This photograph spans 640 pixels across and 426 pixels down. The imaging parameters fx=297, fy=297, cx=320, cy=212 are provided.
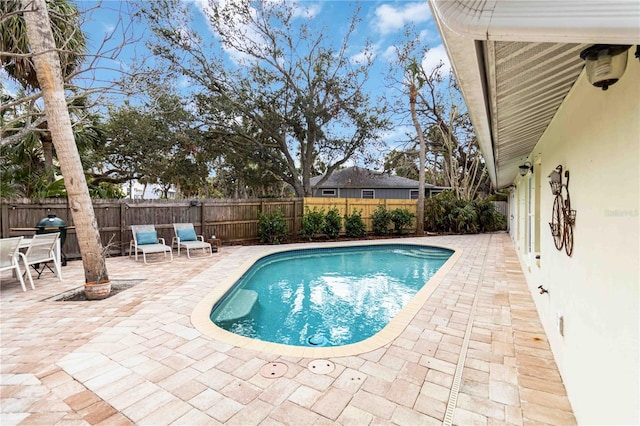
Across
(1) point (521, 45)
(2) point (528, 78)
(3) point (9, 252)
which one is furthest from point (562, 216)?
(3) point (9, 252)

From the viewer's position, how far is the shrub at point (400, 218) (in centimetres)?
1542

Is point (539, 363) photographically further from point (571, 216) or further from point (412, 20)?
point (412, 20)

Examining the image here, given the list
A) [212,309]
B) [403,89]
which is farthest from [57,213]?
[403,89]

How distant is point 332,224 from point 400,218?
3906 mm

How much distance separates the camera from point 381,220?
15258 millimetres

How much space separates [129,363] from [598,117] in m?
4.66

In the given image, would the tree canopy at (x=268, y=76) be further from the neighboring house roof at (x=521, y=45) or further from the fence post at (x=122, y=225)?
the neighboring house roof at (x=521, y=45)

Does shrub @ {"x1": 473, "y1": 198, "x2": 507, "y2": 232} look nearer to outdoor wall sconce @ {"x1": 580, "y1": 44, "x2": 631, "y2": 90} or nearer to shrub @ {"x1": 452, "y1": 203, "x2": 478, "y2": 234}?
shrub @ {"x1": 452, "y1": 203, "x2": 478, "y2": 234}

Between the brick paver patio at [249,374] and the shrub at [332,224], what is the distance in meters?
9.15

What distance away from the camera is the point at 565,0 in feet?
3.45

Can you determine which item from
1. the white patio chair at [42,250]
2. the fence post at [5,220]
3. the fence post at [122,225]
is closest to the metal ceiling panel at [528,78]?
the white patio chair at [42,250]

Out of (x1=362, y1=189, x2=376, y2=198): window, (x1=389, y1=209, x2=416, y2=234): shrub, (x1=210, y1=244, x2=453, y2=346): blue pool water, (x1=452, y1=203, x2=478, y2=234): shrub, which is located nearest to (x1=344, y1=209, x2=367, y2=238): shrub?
(x1=389, y1=209, x2=416, y2=234): shrub

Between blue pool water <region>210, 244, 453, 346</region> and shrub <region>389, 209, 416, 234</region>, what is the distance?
411cm

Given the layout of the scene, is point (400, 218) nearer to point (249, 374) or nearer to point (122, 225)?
point (122, 225)
